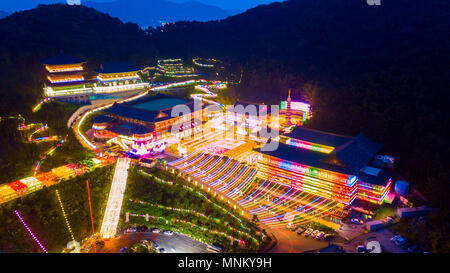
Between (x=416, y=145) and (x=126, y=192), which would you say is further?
(x=416, y=145)

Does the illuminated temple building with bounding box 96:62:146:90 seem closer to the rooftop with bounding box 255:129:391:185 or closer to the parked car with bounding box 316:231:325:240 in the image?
the rooftop with bounding box 255:129:391:185

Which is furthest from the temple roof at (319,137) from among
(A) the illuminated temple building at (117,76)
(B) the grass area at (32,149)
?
(A) the illuminated temple building at (117,76)

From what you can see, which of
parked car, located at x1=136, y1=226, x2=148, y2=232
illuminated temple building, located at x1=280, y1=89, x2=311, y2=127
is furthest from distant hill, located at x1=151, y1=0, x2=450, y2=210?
parked car, located at x1=136, y1=226, x2=148, y2=232

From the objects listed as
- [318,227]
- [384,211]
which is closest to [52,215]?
[318,227]

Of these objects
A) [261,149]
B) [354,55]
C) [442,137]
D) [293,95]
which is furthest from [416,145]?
[354,55]

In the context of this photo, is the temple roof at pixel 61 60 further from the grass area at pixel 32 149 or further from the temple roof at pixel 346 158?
the temple roof at pixel 346 158
